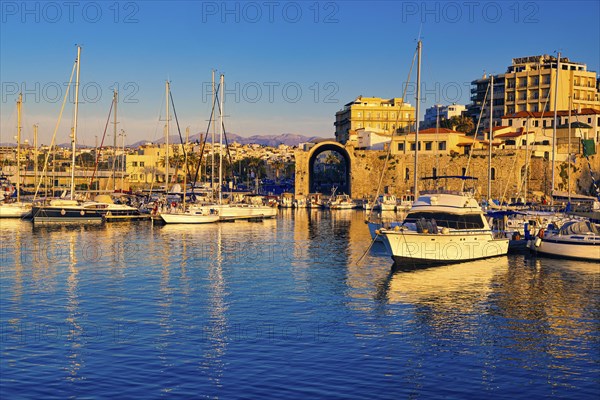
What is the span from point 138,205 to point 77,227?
17215 millimetres

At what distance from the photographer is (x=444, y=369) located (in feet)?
58.3

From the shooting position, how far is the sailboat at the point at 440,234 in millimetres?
33250

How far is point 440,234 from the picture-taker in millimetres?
33500

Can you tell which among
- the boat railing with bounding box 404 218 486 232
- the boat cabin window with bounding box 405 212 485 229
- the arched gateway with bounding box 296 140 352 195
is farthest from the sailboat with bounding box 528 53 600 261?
the arched gateway with bounding box 296 140 352 195

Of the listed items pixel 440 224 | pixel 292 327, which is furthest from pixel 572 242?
pixel 292 327

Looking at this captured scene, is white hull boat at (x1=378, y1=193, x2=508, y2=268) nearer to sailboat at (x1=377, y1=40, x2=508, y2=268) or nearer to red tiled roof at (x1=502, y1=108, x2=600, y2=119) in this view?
sailboat at (x1=377, y1=40, x2=508, y2=268)

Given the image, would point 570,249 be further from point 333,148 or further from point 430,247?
point 333,148

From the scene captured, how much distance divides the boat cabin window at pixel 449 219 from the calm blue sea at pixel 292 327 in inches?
77.1

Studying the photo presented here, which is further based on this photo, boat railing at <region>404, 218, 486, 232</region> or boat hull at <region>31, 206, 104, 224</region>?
boat hull at <region>31, 206, 104, 224</region>

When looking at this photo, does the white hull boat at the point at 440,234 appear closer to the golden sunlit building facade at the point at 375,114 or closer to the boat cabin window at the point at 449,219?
the boat cabin window at the point at 449,219

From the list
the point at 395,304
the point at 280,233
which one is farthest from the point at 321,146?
the point at 395,304

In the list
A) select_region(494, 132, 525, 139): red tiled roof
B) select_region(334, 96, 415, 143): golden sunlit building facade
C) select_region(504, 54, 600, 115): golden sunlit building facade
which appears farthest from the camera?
select_region(334, 96, 415, 143): golden sunlit building facade

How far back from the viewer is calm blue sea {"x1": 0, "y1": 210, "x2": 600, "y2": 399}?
16.6 meters

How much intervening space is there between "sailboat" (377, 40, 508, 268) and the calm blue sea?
0.82 m
